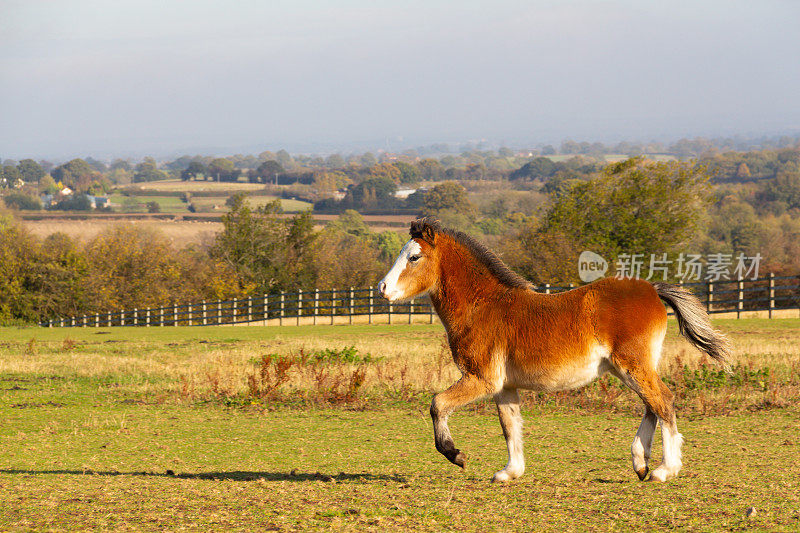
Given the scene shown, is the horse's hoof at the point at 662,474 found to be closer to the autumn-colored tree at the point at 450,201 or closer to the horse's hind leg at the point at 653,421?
the horse's hind leg at the point at 653,421

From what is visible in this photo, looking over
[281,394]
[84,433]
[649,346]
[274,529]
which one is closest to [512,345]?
[649,346]

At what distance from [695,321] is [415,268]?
2.54 metres

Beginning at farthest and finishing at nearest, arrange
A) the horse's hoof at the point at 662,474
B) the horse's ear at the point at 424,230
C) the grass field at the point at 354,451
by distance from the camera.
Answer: the horse's ear at the point at 424,230 → the horse's hoof at the point at 662,474 → the grass field at the point at 354,451

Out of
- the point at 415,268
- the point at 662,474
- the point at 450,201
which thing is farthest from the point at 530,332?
the point at 450,201

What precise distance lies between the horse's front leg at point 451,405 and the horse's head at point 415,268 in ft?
3.02

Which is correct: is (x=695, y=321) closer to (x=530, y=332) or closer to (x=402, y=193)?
(x=530, y=332)

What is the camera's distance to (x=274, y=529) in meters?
5.73

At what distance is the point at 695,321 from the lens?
705 cm

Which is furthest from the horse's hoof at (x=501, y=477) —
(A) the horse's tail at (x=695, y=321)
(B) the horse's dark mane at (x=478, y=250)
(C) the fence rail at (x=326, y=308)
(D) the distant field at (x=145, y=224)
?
(D) the distant field at (x=145, y=224)

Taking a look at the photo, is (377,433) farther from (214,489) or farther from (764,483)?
(764,483)

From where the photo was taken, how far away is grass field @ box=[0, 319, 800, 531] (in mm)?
6109

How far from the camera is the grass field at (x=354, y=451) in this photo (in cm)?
611

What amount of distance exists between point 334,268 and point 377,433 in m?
51.2

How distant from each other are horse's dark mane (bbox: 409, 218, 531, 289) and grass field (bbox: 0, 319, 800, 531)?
5.97ft
